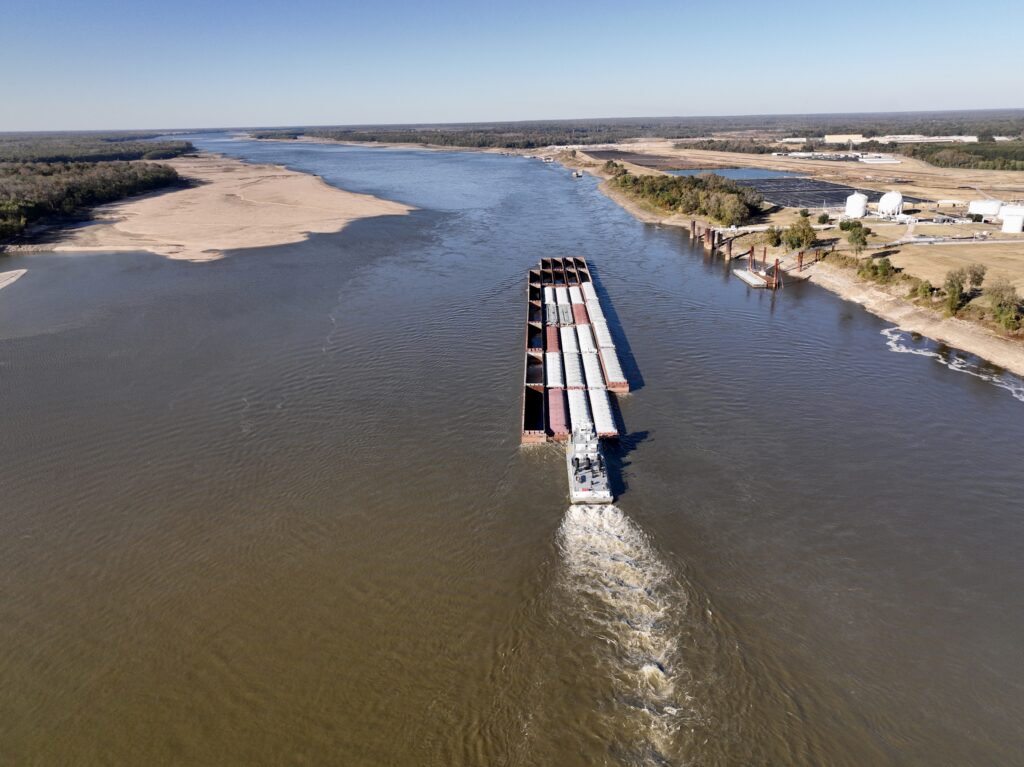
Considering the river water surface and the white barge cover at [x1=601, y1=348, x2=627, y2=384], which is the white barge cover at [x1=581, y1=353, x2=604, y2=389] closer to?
the white barge cover at [x1=601, y1=348, x2=627, y2=384]

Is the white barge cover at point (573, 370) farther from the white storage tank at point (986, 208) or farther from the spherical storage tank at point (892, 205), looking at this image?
the white storage tank at point (986, 208)

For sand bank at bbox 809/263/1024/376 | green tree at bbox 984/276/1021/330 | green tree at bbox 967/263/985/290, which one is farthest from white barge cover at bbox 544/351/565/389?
green tree at bbox 967/263/985/290

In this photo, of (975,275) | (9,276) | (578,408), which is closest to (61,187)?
(9,276)

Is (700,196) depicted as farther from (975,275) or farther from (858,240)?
(975,275)

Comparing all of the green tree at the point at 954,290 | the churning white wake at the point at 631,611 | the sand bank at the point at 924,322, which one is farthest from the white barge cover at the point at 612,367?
the green tree at the point at 954,290

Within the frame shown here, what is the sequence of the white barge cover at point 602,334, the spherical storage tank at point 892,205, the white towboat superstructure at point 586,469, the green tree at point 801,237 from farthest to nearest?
the spherical storage tank at point 892,205 < the green tree at point 801,237 < the white barge cover at point 602,334 < the white towboat superstructure at point 586,469

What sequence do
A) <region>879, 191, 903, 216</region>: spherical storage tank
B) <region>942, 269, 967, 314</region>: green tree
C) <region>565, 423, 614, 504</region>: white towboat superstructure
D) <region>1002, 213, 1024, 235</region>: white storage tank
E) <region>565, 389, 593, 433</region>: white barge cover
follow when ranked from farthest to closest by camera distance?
<region>879, 191, 903, 216</region>: spherical storage tank → <region>1002, 213, 1024, 235</region>: white storage tank → <region>942, 269, 967, 314</region>: green tree → <region>565, 389, 593, 433</region>: white barge cover → <region>565, 423, 614, 504</region>: white towboat superstructure
